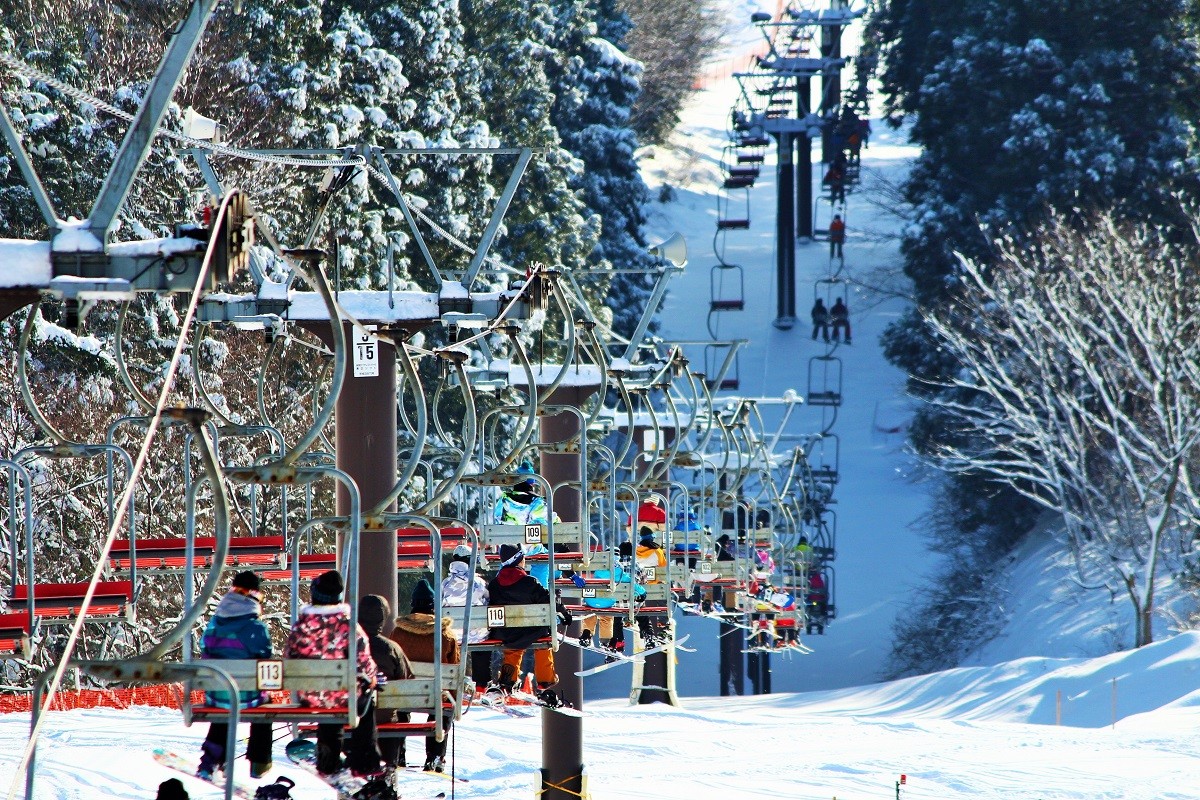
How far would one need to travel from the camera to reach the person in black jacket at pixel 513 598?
1202cm

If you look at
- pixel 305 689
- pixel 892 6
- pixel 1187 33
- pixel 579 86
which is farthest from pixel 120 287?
pixel 892 6

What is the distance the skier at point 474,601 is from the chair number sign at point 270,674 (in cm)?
339

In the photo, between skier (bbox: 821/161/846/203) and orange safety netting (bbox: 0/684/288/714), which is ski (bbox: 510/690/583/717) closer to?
orange safety netting (bbox: 0/684/288/714)

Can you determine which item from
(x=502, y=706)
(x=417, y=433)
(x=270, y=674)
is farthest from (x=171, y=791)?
(x=502, y=706)

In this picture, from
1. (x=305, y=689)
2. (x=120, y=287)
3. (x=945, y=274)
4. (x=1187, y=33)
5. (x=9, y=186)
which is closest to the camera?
(x=120, y=287)

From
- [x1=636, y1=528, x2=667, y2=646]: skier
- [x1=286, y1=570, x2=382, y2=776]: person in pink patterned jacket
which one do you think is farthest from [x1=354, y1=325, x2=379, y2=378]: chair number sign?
[x1=636, y1=528, x2=667, y2=646]: skier

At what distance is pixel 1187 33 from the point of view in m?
39.9

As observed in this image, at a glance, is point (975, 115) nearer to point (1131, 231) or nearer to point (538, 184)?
point (1131, 231)

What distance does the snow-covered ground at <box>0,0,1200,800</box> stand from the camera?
17578 millimetres

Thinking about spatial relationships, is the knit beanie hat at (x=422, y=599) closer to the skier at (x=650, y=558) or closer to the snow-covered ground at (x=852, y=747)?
the snow-covered ground at (x=852, y=747)

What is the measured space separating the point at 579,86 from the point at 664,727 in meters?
25.2

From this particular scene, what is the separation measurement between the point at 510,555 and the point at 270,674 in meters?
5.64

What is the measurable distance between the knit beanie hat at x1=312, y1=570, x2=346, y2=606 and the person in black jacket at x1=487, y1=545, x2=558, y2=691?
334 centimetres

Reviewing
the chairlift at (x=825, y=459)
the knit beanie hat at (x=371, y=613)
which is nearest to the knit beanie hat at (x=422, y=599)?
the knit beanie hat at (x=371, y=613)
